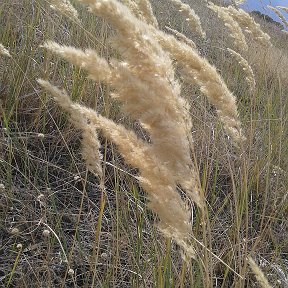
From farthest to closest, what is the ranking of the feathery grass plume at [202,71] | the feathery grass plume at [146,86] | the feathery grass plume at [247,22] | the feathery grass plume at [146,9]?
the feathery grass plume at [247,22]
the feathery grass plume at [146,9]
the feathery grass plume at [202,71]
the feathery grass plume at [146,86]

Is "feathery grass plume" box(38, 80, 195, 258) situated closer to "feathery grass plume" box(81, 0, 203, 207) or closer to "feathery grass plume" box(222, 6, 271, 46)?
"feathery grass plume" box(81, 0, 203, 207)

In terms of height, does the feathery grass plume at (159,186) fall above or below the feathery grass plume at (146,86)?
below

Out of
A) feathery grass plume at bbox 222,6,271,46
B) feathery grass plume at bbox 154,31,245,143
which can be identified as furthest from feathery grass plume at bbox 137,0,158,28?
feathery grass plume at bbox 154,31,245,143

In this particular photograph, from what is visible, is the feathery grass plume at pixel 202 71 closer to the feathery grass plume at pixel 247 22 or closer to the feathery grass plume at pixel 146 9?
the feathery grass plume at pixel 146 9

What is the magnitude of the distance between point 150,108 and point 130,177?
1.32 metres

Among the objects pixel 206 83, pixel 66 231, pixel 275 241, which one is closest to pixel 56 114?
pixel 66 231

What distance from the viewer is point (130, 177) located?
206cm

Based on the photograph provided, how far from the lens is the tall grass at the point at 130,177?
0.80 meters

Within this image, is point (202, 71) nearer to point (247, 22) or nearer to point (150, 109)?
point (150, 109)

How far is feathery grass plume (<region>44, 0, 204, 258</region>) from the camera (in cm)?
76

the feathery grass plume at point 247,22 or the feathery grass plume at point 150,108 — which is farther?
the feathery grass plume at point 247,22

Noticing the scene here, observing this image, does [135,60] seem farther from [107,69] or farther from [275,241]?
[275,241]

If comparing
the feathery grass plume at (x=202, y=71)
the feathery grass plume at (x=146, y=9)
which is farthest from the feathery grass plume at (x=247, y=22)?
the feathery grass plume at (x=202, y=71)

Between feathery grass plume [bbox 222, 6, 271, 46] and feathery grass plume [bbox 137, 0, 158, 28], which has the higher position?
feathery grass plume [bbox 222, 6, 271, 46]
